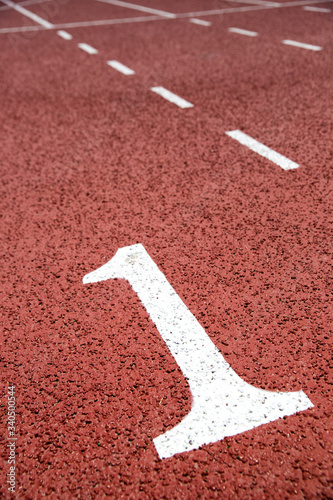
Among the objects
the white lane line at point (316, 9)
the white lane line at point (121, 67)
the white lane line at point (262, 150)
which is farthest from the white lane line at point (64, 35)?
the white lane line at point (262, 150)

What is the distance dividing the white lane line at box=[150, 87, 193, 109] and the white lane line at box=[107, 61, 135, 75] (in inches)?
39.2

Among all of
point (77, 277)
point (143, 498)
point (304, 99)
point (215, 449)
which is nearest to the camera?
point (143, 498)

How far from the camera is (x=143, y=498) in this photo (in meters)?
Answer: 1.78

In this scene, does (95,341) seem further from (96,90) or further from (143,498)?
(96,90)

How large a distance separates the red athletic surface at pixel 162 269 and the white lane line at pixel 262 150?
0.10 meters

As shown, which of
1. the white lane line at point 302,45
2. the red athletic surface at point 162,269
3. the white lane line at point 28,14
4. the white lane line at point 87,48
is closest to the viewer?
the red athletic surface at point 162,269

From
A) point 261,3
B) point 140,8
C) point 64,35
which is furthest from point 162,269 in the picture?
point 140,8

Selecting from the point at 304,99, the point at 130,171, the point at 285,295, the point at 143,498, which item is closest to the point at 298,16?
the point at 304,99

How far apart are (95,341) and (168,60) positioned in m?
6.17

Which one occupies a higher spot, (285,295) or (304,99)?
(304,99)

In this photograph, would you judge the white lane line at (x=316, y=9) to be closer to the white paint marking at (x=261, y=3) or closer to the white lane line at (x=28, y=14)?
the white paint marking at (x=261, y=3)

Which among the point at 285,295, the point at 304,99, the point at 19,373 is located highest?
the point at 304,99

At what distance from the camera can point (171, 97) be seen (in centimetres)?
580

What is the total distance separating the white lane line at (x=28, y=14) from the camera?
11.1 metres
